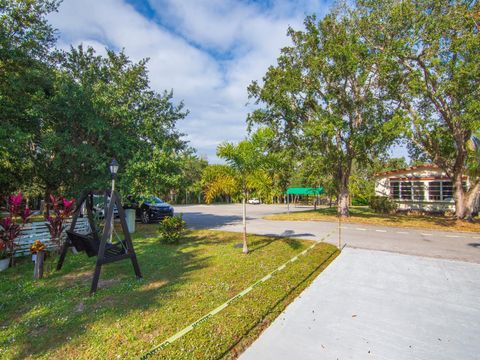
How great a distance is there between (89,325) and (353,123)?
57.1ft

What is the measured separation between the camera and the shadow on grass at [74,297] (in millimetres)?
3451

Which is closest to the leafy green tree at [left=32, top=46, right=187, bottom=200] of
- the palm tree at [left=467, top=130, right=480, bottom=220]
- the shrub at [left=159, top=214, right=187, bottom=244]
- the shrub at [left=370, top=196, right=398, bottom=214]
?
the shrub at [left=159, top=214, right=187, bottom=244]

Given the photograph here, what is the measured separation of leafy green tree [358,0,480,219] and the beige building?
4.67 metres

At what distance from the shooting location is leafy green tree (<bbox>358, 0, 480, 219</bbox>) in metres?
12.8

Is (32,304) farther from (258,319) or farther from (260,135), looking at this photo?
(260,135)

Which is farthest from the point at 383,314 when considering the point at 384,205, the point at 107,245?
the point at 384,205

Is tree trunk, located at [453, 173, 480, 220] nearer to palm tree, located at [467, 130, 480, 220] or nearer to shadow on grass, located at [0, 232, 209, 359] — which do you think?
palm tree, located at [467, 130, 480, 220]

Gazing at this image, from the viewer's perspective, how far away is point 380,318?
12.9 ft

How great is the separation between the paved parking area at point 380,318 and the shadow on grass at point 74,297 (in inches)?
90.0

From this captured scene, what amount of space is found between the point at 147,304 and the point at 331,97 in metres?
15.7

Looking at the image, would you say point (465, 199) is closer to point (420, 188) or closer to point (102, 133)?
point (420, 188)

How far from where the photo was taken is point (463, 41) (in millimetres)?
12805

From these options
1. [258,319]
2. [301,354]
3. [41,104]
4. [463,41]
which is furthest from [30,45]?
[463,41]

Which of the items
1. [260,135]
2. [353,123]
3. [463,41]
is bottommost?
[260,135]
